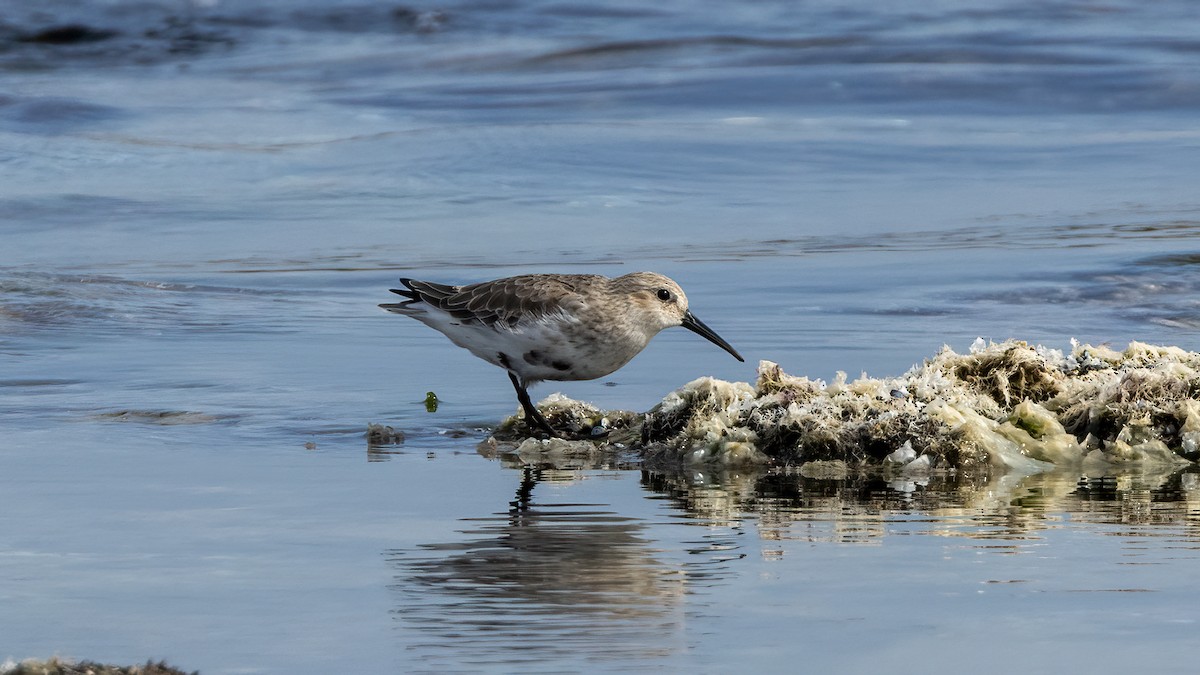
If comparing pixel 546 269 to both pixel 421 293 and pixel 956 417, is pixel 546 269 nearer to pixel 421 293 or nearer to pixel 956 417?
pixel 421 293

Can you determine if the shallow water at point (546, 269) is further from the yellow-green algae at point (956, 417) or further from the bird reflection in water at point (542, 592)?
the yellow-green algae at point (956, 417)

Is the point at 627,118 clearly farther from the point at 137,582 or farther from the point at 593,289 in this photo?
the point at 137,582

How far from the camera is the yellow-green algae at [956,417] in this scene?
23.1ft

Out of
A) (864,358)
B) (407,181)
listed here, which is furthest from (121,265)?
(864,358)

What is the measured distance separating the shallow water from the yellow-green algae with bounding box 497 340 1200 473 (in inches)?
10.9

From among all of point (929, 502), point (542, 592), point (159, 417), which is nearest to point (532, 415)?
point (159, 417)

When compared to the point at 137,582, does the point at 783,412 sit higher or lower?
higher

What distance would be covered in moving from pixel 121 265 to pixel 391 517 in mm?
9113

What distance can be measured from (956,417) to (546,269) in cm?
733

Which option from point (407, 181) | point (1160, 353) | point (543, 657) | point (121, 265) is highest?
point (407, 181)

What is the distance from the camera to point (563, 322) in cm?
841

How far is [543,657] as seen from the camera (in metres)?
4.31

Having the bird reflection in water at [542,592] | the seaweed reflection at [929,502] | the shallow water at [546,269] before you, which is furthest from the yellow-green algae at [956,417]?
the bird reflection in water at [542,592]

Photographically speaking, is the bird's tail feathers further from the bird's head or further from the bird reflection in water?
the bird reflection in water
